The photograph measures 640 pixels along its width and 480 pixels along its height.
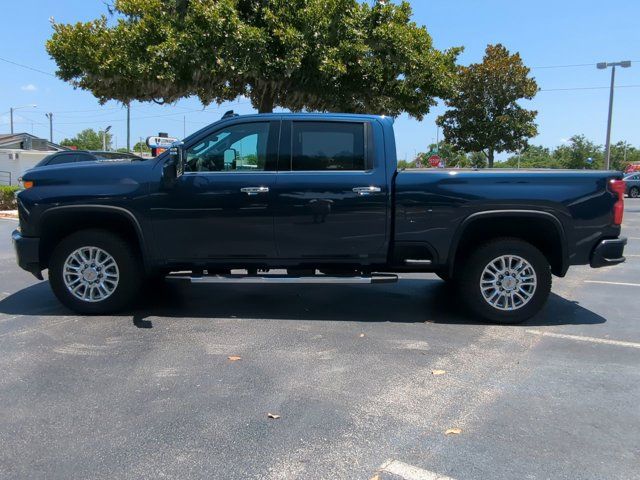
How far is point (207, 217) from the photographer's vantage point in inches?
220

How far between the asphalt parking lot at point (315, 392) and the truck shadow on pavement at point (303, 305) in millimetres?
45

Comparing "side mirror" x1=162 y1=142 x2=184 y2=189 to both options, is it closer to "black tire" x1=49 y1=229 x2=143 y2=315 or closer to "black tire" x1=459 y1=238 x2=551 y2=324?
"black tire" x1=49 y1=229 x2=143 y2=315

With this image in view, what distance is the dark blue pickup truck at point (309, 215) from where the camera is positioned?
551 cm

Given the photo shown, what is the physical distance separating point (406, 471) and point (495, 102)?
2246 centimetres

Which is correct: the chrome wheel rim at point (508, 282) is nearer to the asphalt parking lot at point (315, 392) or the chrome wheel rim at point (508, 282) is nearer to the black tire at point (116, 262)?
the asphalt parking lot at point (315, 392)

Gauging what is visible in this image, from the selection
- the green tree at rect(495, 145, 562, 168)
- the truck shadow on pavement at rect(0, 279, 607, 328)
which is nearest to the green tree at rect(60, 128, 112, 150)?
the green tree at rect(495, 145, 562, 168)

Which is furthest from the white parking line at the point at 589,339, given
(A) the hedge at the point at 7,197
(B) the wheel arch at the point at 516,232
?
(A) the hedge at the point at 7,197

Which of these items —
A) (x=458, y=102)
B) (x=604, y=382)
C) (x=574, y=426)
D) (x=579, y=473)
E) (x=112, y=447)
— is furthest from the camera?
(x=458, y=102)

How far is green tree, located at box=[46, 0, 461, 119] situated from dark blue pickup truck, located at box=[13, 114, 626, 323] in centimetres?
684

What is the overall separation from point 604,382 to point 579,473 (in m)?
1.54

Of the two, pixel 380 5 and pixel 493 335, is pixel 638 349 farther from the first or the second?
pixel 380 5

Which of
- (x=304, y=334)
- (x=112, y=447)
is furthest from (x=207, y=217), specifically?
(x=112, y=447)

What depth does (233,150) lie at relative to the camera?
18.7 ft

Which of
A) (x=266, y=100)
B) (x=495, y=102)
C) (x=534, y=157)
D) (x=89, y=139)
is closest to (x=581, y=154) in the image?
(x=534, y=157)
